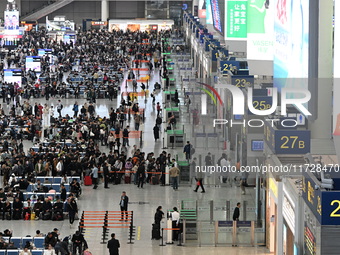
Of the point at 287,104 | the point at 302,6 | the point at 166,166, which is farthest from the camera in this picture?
the point at 166,166

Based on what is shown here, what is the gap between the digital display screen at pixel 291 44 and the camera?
20797 mm

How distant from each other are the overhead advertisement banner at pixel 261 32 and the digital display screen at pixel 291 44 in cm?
584

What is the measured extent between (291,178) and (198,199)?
6695 millimetres

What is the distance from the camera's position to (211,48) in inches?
1879

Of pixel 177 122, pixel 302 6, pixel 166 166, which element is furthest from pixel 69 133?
pixel 302 6

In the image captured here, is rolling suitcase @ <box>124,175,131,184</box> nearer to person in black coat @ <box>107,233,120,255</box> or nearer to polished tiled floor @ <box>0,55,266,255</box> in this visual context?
polished tiled floor @ <box>0,55,266,255</box>

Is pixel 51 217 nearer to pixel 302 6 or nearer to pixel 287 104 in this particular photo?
pixel 287 104

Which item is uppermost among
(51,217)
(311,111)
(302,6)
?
(302,6)

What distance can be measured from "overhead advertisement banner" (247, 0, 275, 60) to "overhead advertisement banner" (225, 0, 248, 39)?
7823 mm

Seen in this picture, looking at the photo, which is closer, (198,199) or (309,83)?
(309,83)

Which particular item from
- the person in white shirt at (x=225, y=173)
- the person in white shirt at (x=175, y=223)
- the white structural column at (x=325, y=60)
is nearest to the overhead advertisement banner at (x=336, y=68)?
the white structural column at (x=325, y=60)

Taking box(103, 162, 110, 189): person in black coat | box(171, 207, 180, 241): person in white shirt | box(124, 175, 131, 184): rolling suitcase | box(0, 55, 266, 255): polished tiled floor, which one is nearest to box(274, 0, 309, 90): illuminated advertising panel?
box(0, 55, 266, 255): polished tiled floor

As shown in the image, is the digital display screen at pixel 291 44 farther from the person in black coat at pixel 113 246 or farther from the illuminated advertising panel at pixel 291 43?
the person in black coat at pixel 113 246

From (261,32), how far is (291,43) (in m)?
10.0
